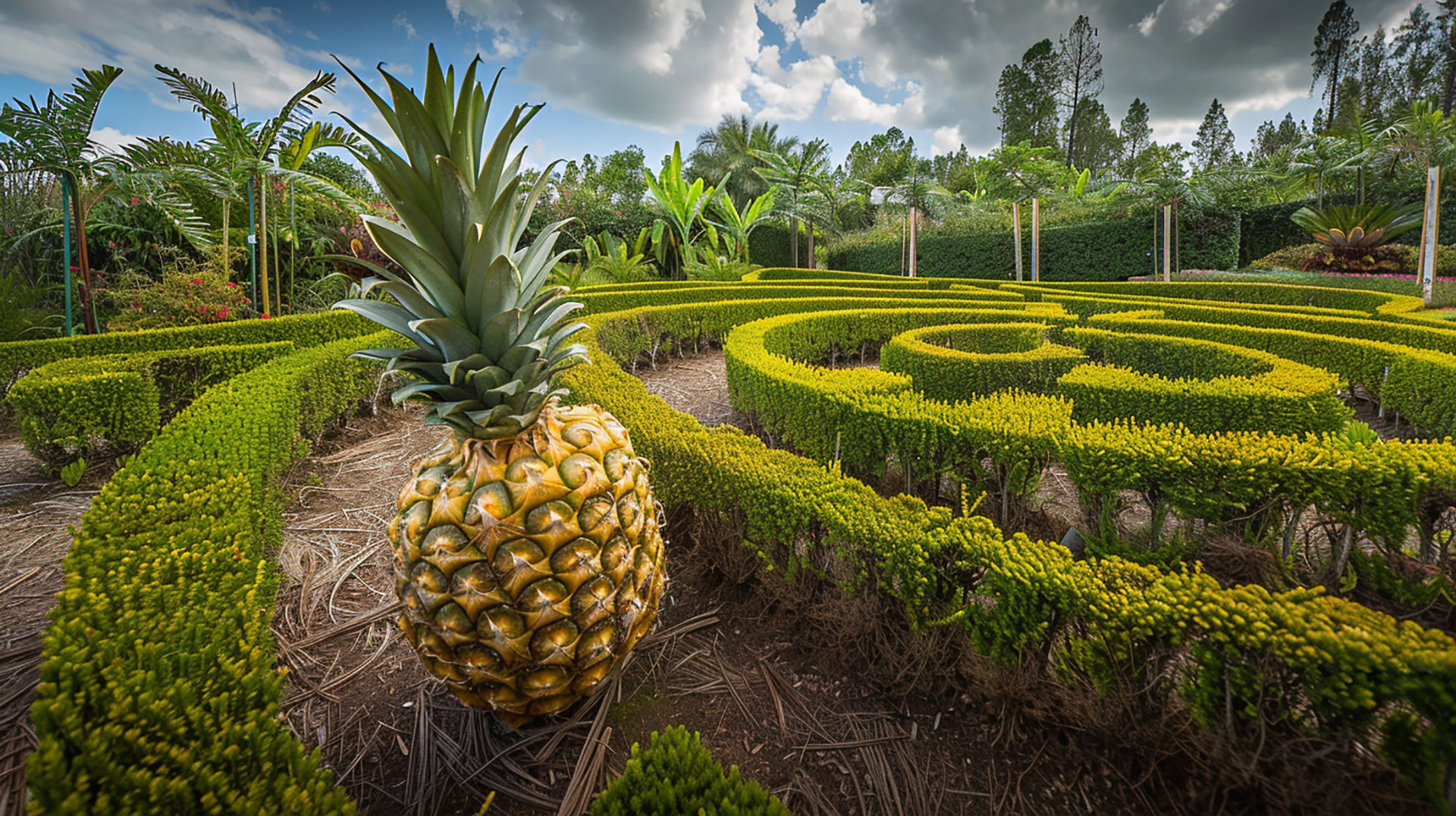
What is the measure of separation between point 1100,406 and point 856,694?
363 cm

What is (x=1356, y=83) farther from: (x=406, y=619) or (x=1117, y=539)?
(x=406, y=619)

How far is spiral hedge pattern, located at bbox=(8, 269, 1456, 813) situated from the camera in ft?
4.81

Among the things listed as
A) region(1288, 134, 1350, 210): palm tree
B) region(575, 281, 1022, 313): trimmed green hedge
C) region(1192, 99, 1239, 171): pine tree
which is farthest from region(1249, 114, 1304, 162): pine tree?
region(575, 281, 1022, 313): trimmed green hedge

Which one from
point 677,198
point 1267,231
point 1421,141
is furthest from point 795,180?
point 1421,141

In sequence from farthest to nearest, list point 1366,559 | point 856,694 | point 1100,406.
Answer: point 1100,406
point 1366,559
point 856,694

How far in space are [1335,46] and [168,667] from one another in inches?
2708

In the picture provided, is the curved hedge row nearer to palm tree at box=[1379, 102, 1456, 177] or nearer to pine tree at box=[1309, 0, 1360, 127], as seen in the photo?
palm tree at box=[1379, 102, 1456, 177]

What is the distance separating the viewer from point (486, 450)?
215cm

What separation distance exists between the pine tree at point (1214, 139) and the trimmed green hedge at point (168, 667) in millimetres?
74918

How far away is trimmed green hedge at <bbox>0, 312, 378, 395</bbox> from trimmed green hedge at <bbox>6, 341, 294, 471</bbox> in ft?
4.25

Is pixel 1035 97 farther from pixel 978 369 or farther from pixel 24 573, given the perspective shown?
pixel 24 573

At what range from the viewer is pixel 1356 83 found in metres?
42.2

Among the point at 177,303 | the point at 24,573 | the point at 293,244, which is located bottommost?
the point at 24,573

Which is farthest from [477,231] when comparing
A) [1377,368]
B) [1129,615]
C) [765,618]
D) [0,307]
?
[0,307]
